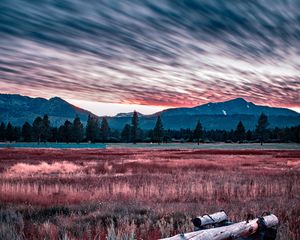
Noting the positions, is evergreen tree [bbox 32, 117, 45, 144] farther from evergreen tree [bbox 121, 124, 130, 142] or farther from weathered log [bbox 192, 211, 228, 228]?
weathered log [bbox 192, 211, 228, 228]

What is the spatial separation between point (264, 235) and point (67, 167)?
87.8ft

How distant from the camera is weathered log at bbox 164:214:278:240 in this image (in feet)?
16.6

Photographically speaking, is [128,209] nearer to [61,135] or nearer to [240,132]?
[240,132]

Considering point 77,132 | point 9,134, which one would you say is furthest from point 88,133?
point 9,134

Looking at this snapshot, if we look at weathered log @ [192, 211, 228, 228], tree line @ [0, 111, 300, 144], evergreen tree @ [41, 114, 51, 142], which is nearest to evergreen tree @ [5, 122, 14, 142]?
tree line @ [0, 111, 300, 144]

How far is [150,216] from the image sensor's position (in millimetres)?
11148

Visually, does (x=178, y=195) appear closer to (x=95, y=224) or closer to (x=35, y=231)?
(x=95, y=224)

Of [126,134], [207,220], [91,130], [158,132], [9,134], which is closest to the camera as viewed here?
[207,220]

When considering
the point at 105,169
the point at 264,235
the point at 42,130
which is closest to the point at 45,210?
the point at 264,235

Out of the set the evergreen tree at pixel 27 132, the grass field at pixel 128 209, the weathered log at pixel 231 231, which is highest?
the evergreen tree at pixel 27 132

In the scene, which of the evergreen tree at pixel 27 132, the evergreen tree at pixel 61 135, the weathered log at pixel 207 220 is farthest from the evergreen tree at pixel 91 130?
the weathered log at pixel 207 220

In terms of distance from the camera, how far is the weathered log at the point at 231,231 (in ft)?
16.6

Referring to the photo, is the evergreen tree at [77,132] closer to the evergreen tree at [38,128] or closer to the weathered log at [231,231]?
the evergreen tree at [38,128]

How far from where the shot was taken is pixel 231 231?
5824 millimetres
